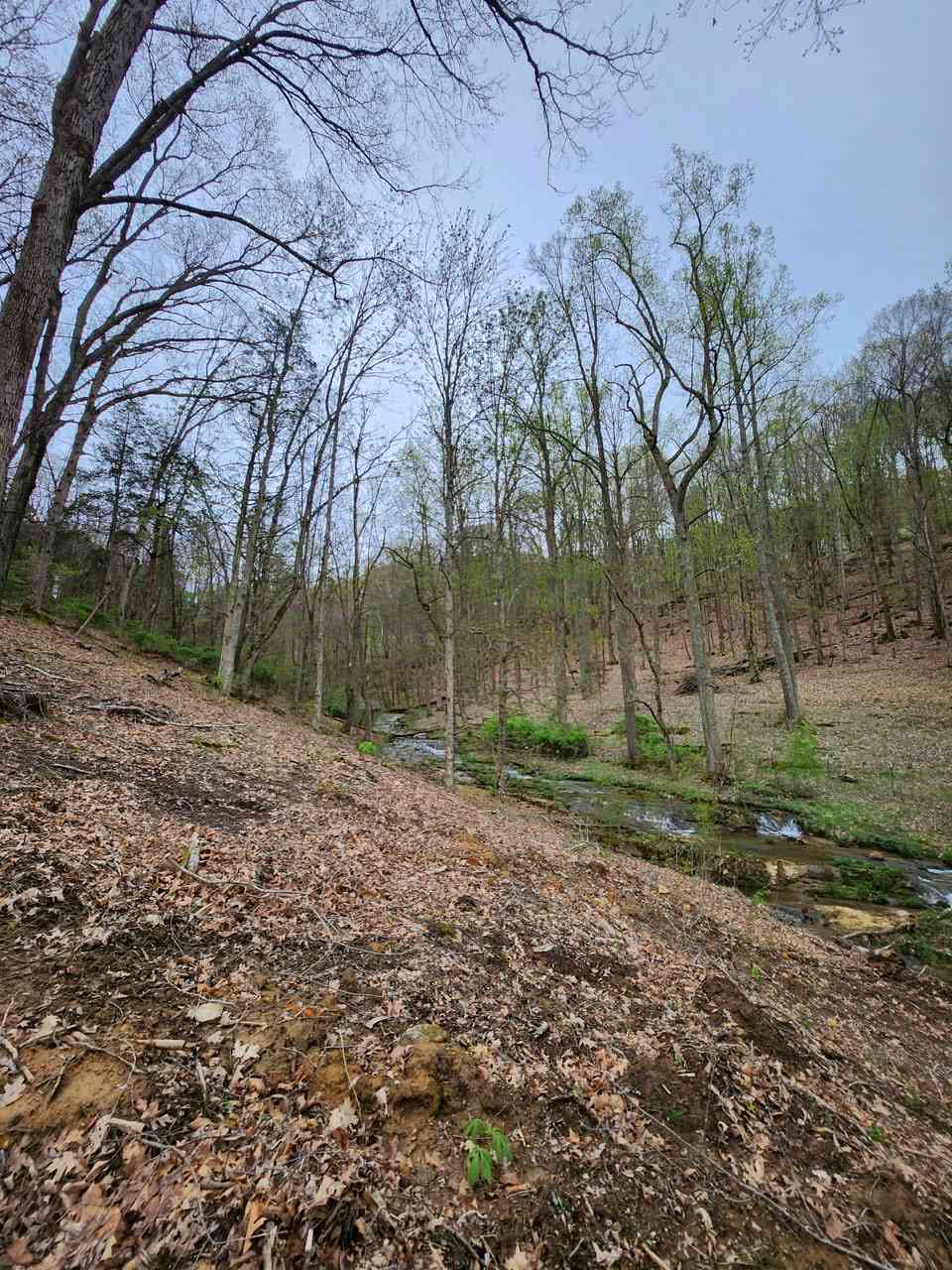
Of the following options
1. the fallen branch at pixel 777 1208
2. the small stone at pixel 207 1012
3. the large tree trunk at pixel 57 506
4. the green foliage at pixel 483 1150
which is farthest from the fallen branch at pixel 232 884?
the large tree trunk at pixel 57 506

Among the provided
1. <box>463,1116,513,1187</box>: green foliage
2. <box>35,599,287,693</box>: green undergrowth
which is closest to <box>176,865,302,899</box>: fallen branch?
<box>463,1116,513,1187</box>: green foliage

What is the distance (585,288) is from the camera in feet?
45.9

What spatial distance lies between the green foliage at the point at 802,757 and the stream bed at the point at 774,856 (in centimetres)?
275

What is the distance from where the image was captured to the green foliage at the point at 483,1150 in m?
1.97

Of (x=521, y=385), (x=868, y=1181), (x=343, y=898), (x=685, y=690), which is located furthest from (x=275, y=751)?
(x=685, y=690)

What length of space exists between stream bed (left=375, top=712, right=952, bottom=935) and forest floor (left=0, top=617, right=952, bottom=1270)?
1.66 m

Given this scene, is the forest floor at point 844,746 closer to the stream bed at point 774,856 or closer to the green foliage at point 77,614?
the stream bed at point 774,856

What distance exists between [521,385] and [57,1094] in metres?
13.5

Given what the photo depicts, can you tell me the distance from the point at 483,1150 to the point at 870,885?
745 cm

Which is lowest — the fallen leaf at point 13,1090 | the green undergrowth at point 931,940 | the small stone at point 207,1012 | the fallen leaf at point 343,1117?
the green undergrowth at point 931,940

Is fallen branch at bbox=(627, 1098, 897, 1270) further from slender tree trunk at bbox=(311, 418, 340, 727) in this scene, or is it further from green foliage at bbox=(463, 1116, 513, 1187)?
slender tree trunk at bbox=(311, 418, 340, 727)

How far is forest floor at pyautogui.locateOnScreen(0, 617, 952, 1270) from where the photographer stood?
5.52 ft

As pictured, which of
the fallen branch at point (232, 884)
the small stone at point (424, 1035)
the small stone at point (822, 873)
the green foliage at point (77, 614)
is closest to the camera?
the small stone at point (424, 1035)

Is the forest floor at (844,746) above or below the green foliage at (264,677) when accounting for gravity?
below
